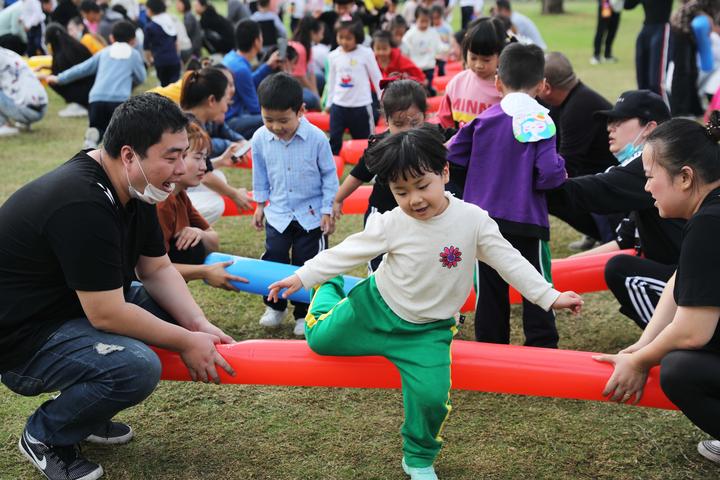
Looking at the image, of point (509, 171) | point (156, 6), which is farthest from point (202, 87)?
point (156, 6)

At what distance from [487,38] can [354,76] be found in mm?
3034

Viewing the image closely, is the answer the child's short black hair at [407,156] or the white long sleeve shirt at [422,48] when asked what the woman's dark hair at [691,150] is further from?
the white long sleeve shirt at [422,48]

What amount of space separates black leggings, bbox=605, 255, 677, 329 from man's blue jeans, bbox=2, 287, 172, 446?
208cm

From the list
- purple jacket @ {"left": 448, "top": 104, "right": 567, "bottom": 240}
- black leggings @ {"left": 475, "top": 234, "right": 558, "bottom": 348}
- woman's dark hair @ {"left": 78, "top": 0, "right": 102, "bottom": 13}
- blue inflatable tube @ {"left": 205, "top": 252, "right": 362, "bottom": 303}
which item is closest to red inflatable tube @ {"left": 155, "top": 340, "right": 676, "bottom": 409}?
black leggings @ {"left": 475, "top": 234, "right": 558, "bottom": 348}

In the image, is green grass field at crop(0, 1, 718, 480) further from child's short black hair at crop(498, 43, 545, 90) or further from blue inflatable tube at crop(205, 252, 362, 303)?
child's short black hair at crop(498, 43, 545, 90)

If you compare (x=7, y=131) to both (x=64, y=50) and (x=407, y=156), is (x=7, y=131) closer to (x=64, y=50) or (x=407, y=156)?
(x=64, y=50)

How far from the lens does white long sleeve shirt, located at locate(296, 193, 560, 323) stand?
2713mm

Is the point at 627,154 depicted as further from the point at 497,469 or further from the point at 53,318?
the point at 53,318

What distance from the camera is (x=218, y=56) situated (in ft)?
42.1

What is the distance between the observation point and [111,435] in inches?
119

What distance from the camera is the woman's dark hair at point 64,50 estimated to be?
32.2ft

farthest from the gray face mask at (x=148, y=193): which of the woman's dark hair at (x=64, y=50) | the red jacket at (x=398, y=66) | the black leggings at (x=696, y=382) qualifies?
the woman's dark hair at (x=64, y=50)

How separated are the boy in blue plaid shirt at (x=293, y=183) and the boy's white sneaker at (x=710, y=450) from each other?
6.40 feet

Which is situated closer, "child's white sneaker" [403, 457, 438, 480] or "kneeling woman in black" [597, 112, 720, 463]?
"kneeling woman in black" [597, 112, 720, 463]
